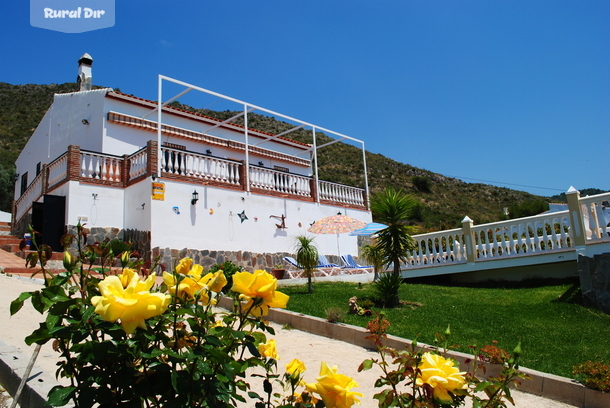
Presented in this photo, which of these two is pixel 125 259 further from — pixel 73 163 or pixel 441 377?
pixel 73 163

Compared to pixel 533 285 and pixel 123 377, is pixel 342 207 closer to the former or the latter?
pixel 533 285

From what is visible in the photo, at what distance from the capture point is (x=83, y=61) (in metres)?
19.3

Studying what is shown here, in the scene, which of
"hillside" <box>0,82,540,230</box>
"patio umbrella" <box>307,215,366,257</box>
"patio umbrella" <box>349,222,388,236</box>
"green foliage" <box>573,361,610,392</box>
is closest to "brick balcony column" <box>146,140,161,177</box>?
"patio umbrella" <box>307,215,366,257</box>

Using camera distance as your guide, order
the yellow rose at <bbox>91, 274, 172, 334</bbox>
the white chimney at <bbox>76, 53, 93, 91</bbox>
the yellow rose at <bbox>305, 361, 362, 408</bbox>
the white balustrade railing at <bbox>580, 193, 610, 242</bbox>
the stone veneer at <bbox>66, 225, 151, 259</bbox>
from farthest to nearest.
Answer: the white chimney at <bbox>76, 53, 93, 91</bbox> < the stone veneer at <bbox>66, 225, 151, 259</bbox> < the white balustrade railing at <bbox>580, 193, 610, 242</bbox> < the yellow rose at <bbox>305, 361, 362, 408</bbox> < the yellow rose at <bbox>91, 274, 172, 334</bbox>

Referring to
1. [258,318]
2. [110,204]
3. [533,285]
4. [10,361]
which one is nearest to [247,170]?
[110,204]

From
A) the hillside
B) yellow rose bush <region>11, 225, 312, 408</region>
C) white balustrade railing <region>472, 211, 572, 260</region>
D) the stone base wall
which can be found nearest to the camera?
yellow rose bush <region>11, 225, 312, 408</region>

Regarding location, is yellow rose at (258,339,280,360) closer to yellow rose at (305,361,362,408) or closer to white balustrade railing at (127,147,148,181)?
yellow rose at (305,361,362,408)

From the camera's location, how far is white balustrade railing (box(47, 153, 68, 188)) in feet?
46.9

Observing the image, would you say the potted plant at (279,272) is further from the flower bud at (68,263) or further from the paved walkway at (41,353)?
the flower bud at (68,263)

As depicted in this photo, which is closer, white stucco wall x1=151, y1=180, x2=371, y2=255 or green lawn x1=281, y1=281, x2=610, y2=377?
green lawn x1=281, y1=281, x2=610, y2=377

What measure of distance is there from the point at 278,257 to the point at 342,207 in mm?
4515

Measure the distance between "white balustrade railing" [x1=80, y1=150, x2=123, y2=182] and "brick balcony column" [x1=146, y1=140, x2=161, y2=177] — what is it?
2.00m

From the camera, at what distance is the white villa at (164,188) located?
45.6 feet

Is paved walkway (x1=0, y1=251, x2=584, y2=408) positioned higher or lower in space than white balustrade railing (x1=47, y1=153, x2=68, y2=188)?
lower
